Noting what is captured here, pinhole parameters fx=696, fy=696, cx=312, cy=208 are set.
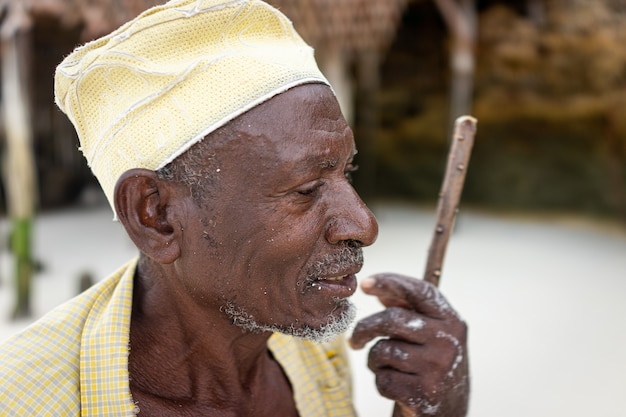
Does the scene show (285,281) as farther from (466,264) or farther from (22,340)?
(466,264)

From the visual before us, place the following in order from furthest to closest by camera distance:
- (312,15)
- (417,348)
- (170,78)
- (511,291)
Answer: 1. (312,15)
2. (511,291)
3. (417,348)
4. (170,78)

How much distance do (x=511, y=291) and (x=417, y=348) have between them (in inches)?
220

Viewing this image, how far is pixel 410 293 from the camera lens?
150 centimetres

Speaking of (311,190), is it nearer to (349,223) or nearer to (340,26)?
(349,223)

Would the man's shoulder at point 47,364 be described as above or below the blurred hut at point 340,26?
below

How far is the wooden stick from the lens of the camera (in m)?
1.56

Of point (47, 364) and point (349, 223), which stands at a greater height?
point (349, 223)

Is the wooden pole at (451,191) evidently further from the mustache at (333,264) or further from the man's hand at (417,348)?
the mustache at (333,264)

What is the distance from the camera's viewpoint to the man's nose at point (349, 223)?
1.34 metres

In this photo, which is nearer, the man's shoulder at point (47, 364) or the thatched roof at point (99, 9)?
the man's shoulder at point (47, 364)

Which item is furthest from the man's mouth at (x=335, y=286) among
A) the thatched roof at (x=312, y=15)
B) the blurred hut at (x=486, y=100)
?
the blurred hut at (x=486, y=100)

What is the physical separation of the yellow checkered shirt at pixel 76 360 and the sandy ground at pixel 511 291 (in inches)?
116

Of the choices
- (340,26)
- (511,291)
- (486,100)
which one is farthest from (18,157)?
(486,100)

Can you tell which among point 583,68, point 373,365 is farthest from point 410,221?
point 373,365
